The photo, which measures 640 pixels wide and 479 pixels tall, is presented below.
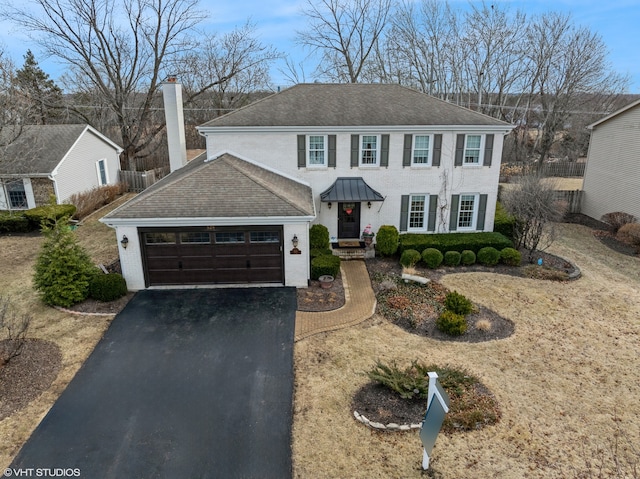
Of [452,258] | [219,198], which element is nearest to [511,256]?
[452,258]

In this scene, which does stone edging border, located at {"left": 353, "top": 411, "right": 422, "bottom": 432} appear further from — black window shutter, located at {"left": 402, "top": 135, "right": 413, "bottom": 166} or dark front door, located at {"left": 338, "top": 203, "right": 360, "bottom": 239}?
black window shutter, located at {"left": 402, "top": 135, "right": 413, "bottom": 166}

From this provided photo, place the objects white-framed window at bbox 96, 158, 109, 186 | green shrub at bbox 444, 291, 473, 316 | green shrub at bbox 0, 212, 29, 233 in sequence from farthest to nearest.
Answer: white-framed window at bbox 96, 158, 109, 186 → green shrub at bbox 0, 212, 29, 233 → green shrub at bbox 444, 291, 473, 316

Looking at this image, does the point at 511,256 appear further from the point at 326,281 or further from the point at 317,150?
the point at 317,150

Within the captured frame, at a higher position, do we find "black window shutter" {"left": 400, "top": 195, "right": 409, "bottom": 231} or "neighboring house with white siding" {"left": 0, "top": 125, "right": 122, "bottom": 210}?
"neighboring house with white siding" {"left": 0, "top": 125, "right": 122, "bottom": 210}

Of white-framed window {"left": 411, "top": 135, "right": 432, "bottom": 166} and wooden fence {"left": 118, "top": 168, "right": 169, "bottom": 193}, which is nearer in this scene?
white-framed window {"left": 411, "top": 135, "right": 432, "bottom": 166}

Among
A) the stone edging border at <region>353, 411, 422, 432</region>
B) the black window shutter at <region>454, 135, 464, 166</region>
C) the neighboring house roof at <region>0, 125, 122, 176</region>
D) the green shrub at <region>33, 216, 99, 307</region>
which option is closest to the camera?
the stone edging border at <region>353, 411, 422, 432</region>

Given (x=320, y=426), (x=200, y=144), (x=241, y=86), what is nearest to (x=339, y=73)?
(x=241, y=86)

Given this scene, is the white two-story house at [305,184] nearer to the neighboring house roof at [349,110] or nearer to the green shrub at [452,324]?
the neighboring house roof at [349,110]

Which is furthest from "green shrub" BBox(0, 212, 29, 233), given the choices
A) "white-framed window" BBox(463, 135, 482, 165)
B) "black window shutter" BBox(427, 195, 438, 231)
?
"white-framed window" BBox(463, 135, 482, 165)

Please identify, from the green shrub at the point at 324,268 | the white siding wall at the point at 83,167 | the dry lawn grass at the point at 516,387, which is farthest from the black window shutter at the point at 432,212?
the white siding wall at the point at 83,167
